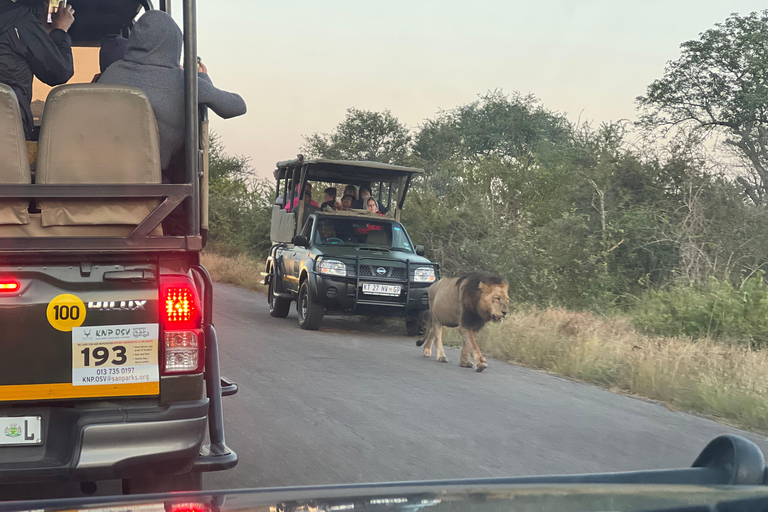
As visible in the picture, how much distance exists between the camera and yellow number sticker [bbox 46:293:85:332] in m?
3.50

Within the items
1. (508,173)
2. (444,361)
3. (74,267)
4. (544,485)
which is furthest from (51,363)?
(508,173)

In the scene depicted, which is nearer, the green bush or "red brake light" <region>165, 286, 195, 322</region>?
"red brake light" <region>165, 286, 195, 322</region>

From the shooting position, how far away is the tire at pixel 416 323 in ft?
43.8

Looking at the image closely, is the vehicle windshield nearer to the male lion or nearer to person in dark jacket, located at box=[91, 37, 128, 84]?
the male lion

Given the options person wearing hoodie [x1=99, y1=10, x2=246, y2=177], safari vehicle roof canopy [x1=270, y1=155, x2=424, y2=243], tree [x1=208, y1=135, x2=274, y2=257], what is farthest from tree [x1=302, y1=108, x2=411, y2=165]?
person wearing hoodie [x1=99, y1=10, x2=246, y2=177]

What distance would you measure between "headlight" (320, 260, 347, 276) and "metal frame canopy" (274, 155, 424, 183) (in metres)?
1.94

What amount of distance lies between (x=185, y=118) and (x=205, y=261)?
23.9m

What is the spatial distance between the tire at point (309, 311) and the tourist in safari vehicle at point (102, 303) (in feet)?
28.2

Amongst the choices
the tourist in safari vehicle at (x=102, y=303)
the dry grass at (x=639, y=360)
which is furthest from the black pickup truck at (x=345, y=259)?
the tourist in safari vehicle at (x=102, y=303)

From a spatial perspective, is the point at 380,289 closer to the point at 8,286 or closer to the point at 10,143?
the point at 10,143

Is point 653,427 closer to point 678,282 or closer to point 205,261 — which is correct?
point 678,282

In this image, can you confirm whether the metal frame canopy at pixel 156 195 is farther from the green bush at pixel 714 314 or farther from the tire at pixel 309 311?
the tire at pixel 309 311

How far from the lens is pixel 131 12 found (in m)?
6.82

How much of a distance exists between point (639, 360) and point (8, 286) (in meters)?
7.18
